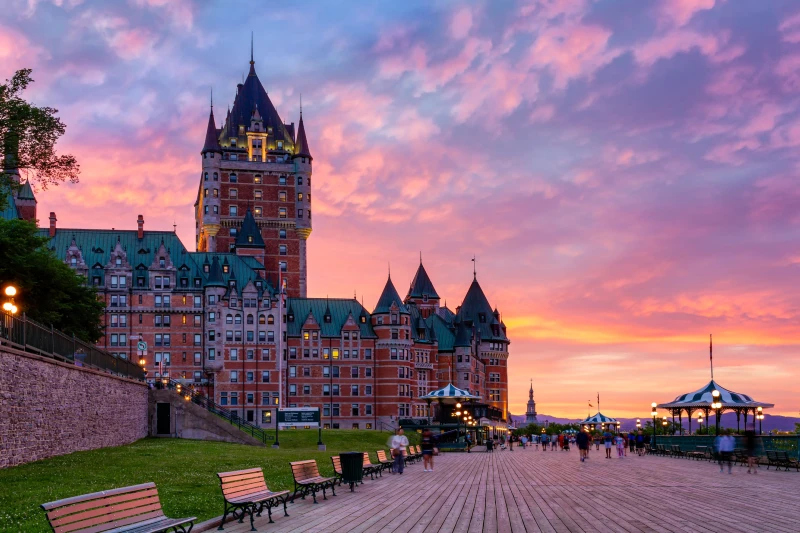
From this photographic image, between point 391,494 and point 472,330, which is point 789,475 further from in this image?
point 472,330

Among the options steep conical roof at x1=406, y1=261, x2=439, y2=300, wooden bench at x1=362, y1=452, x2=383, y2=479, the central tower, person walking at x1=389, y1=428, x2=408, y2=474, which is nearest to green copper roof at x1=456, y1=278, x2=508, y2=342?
steep conical roof at x1=406, y1=261, x2=439, y2=300

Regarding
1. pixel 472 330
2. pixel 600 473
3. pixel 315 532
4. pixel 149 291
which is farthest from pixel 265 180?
pixel 315 532

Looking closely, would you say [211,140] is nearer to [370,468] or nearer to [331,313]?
[331,313]

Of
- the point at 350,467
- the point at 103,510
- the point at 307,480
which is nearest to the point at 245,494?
the point at 307,480

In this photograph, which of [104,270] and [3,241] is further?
[104,270]

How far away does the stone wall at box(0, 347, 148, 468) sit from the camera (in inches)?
1083

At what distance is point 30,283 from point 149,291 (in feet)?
167

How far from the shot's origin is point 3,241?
5697 cm

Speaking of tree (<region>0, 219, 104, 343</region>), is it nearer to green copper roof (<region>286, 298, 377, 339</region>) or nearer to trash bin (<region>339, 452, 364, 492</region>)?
trash bin (<region>339, 452, 364, 492</region>)

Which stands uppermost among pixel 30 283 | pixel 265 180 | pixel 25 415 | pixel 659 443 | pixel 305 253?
pixel 265 180

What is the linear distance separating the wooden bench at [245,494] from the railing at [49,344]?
12502mm

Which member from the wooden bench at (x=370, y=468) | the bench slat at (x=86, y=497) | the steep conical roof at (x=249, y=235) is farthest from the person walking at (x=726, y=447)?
the steep conical roof at (x=249, y=235)

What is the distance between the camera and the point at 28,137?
38.9m

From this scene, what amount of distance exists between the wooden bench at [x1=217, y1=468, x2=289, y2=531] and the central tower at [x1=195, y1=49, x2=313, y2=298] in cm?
10833
